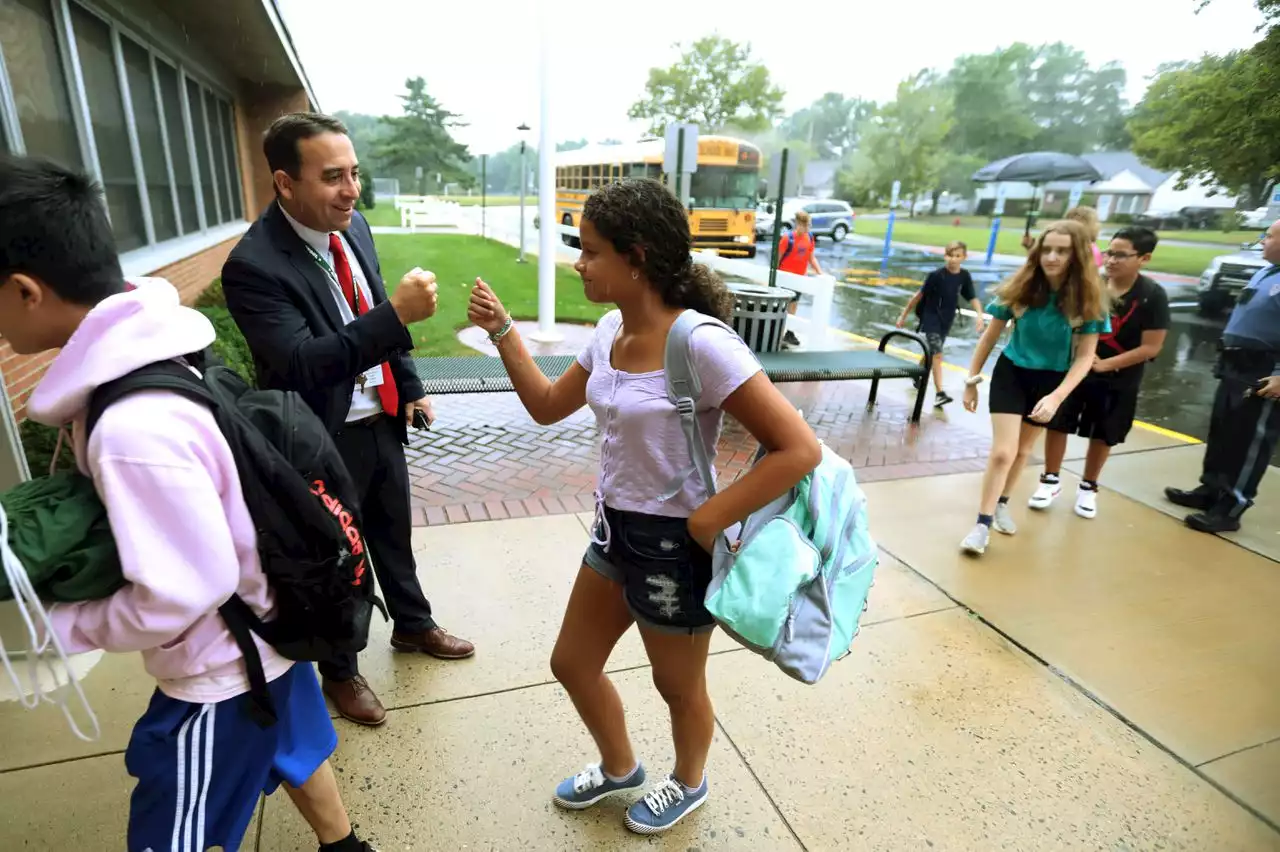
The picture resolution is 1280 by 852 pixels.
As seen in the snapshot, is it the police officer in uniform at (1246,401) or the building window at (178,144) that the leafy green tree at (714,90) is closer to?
the building window at (178,144)

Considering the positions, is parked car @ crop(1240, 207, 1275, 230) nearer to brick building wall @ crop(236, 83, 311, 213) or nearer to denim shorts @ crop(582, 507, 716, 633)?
denim shorts @ crop(582, 507, 716, 633)

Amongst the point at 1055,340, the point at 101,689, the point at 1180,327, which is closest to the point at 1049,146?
the point at 1180,327

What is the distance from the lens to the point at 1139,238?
4129 mm

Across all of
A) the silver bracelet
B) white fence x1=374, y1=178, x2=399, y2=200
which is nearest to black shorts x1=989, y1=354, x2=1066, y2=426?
the silver bracelet

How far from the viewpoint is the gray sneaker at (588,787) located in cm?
222

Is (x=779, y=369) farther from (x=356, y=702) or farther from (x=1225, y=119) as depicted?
(x=1225, y=119)

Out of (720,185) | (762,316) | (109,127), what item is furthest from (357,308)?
(720,185)

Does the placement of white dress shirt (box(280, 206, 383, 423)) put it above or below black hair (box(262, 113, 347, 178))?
below

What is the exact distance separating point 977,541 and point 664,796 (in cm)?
261

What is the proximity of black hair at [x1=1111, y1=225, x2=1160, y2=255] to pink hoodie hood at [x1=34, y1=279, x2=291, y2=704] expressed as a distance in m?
4.64

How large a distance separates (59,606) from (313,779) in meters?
0.76

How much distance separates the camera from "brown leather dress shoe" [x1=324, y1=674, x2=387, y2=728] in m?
2.53

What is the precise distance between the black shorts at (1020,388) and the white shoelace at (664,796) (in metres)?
2.87

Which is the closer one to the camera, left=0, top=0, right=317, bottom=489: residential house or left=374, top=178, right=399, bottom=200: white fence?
left=0, top=0, right=317, bottom=489: residential house
